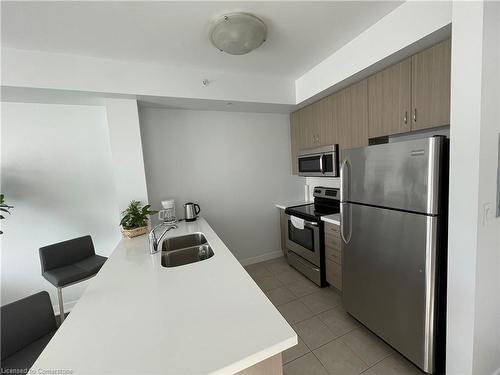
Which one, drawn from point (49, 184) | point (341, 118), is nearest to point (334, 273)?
point (341, 118)

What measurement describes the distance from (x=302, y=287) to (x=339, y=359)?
Answer: 981 mm

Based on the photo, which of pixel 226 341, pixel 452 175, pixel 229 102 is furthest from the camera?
pixel 229 102

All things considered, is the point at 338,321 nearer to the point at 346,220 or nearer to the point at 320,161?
the point at 346,220

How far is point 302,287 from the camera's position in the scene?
2619 millimetres


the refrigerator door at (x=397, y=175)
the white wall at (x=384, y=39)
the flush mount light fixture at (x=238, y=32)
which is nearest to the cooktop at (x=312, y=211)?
the refrigerator door at (x=397, y=175)

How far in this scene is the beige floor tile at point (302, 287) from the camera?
2.51m

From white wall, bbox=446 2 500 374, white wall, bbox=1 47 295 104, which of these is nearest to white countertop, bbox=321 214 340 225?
white wall, bbox=446 2 500 374

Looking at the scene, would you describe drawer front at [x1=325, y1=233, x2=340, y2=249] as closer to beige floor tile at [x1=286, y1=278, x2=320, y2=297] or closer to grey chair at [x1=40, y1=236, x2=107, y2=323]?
beige floor tile at [x1=286, y1=278, x2=320, y2=297]

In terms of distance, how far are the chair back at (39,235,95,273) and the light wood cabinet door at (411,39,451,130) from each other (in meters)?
3.08

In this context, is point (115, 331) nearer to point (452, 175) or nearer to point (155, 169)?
point (452, 175)

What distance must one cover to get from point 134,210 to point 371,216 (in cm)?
209

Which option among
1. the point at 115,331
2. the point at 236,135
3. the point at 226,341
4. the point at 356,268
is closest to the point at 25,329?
the point at 115,331

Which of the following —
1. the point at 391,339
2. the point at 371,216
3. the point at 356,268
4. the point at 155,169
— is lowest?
the point at 391,339

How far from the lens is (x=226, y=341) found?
763mm
